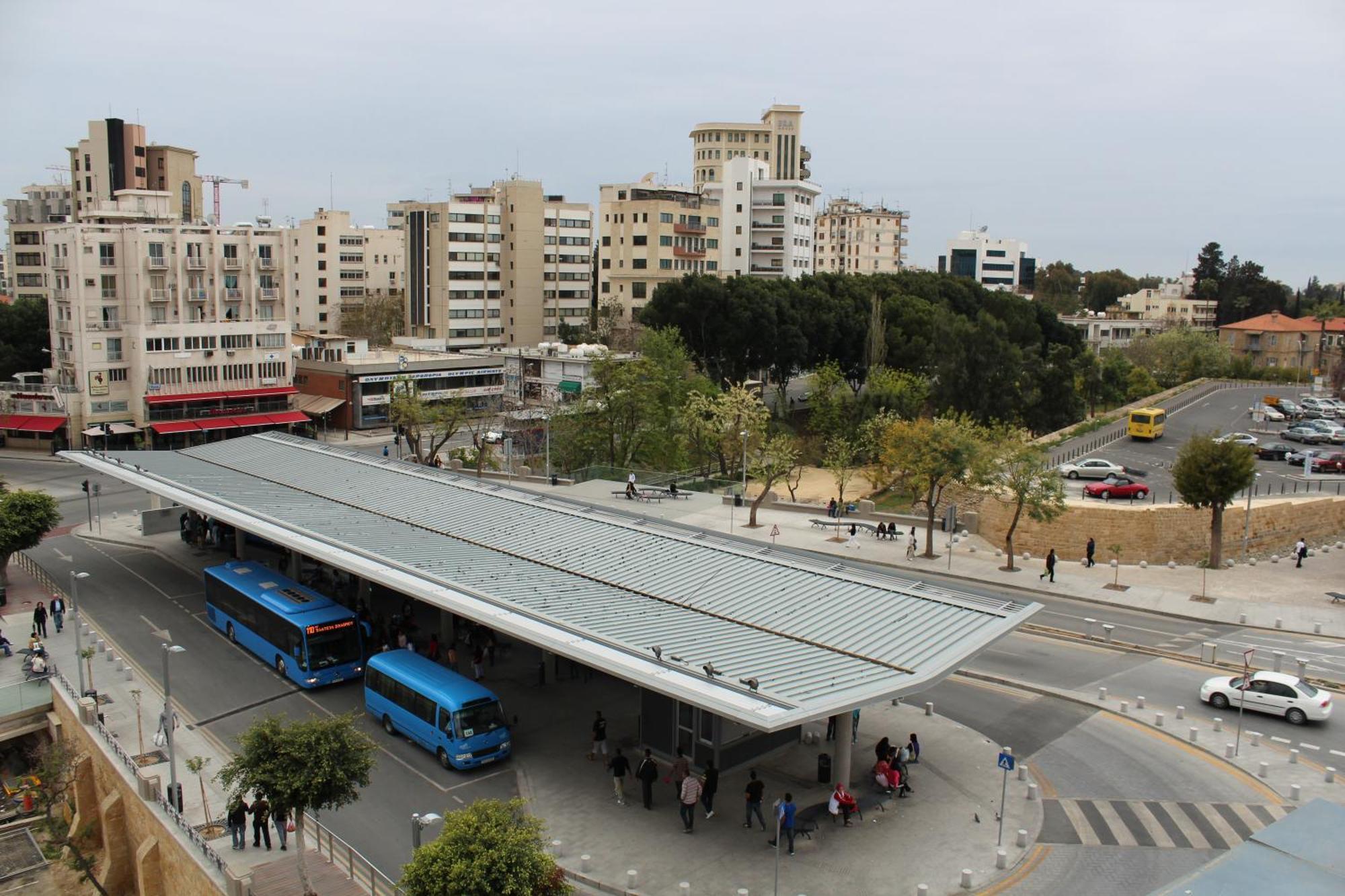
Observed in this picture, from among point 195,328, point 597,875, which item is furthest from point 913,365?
point 597,875

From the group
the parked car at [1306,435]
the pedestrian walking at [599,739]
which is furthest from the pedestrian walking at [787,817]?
the parked car at [1306,435]

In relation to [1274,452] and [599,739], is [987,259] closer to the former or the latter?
[1274,452]

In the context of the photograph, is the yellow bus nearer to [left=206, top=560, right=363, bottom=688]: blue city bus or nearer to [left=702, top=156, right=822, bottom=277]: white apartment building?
[left=206, top=560, right=363, bottom=688]: blue city bus

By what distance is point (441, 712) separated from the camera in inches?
870

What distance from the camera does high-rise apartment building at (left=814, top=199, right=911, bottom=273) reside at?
509ft

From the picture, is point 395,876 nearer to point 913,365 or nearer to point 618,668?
point 618,668

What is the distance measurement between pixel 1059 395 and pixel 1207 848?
5179 centimetres

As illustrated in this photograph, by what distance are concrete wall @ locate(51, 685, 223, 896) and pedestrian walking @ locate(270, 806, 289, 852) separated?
1.29 m

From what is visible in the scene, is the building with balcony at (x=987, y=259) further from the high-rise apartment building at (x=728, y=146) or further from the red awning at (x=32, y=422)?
the red awning at (x=32, y=422)

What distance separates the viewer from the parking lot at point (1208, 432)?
155 feet

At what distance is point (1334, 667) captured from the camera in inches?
1115

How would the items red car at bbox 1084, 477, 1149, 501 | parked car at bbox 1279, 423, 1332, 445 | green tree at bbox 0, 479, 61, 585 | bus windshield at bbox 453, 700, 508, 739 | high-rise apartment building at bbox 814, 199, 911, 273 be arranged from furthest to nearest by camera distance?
high-rise apartment building at bbox 814, 199, 911, 273
parked car at bbox 1279, 423, 1332, 445
red car at bbox 1084, 477, 1149, 501
green tree at bbox 0, 479, 61, 585
bus windshield at bbox 453, 700, 508, 739

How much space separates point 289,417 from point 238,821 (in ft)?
186

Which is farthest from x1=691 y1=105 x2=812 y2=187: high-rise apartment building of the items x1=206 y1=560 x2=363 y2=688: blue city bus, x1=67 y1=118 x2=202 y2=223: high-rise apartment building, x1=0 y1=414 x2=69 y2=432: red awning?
x1=206 y1=560 x2=363 y2=688: blue city bus
